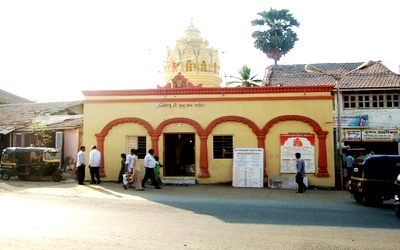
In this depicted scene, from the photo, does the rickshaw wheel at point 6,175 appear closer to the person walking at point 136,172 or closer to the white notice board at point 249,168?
the person walking at point 136,172

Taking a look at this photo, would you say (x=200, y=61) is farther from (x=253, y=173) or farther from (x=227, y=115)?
(x=253, y=173)

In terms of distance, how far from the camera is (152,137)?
1817 centimetres

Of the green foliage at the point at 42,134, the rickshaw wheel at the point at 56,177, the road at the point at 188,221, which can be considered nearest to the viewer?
the road at the point at 188,221

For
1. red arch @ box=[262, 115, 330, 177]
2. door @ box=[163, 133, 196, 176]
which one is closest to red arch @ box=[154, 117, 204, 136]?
door @ box=[163, 133, 196, 176]

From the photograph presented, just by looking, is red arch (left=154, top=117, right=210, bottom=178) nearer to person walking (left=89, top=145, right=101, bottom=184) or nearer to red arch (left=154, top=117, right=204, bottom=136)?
red arch (left=154, top=117, right=204, bottom=136)

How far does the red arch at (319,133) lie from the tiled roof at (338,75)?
8.28 m

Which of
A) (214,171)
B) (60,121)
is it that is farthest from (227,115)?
(60,121)

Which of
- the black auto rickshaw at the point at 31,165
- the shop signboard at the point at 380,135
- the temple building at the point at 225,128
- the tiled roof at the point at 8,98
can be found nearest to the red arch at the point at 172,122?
the temple building at the point at 225,128

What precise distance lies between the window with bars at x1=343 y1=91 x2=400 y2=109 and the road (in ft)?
40.1

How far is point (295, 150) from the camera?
1753 cm

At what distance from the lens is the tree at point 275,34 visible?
129 feet

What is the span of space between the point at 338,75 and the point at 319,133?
9.97 meters

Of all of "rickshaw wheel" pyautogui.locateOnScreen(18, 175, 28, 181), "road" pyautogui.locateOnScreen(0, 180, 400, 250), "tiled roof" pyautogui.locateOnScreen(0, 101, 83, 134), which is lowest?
"road" pyautogui.locateOnScreen(0, 180, 400, 250)

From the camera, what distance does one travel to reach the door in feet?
62.5
